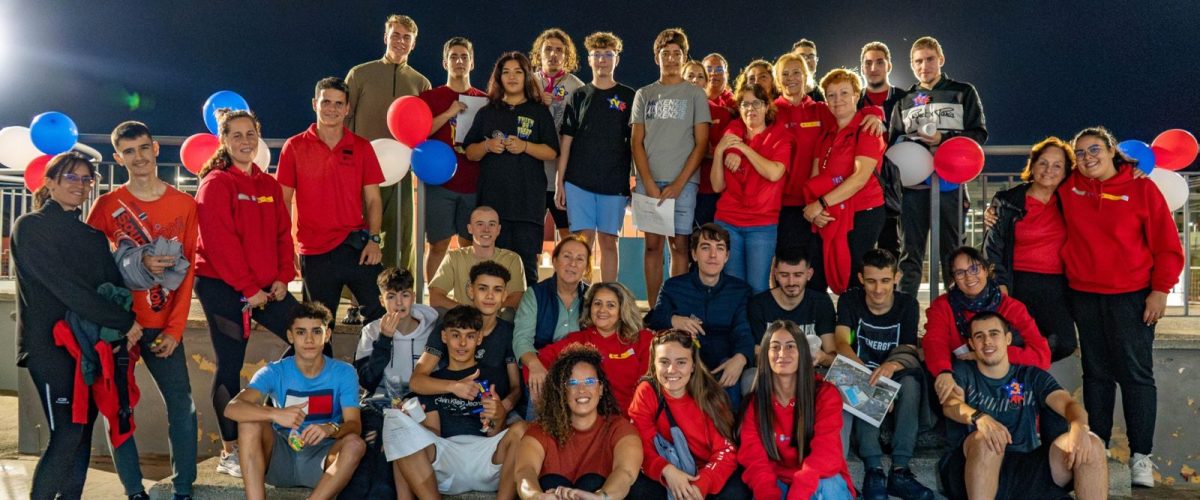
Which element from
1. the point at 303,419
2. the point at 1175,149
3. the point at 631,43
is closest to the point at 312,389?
the point at 303,419

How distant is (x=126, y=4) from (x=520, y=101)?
1431 centimetres

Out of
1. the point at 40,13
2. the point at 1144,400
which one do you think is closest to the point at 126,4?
the point at 40,13

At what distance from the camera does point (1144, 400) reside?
167 inches

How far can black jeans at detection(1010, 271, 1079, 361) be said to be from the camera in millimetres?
4422

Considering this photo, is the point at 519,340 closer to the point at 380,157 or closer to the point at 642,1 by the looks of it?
the point at 380,157

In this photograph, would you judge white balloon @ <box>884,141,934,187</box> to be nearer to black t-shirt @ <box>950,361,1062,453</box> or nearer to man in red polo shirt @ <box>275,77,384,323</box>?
black t-shirt @ <box>950,361,1062,453</box>

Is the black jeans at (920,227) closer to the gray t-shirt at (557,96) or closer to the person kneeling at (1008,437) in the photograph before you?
the person kneeling at (1008,437)

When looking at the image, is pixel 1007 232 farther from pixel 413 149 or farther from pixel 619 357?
pixel 413 149

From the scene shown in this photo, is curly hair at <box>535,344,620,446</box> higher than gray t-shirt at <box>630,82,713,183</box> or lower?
lower

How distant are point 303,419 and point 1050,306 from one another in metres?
3.99

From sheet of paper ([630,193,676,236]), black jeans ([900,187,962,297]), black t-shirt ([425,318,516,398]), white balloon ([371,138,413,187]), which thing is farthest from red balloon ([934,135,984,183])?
white balloon ([371,138,413,187])

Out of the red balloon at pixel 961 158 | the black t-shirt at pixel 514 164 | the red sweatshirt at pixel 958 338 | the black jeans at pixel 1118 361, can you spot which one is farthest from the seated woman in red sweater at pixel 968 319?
the black t-shirt at pixel 514 164

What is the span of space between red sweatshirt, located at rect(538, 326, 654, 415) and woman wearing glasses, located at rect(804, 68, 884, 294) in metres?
1.24

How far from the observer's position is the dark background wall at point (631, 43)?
14219mm
